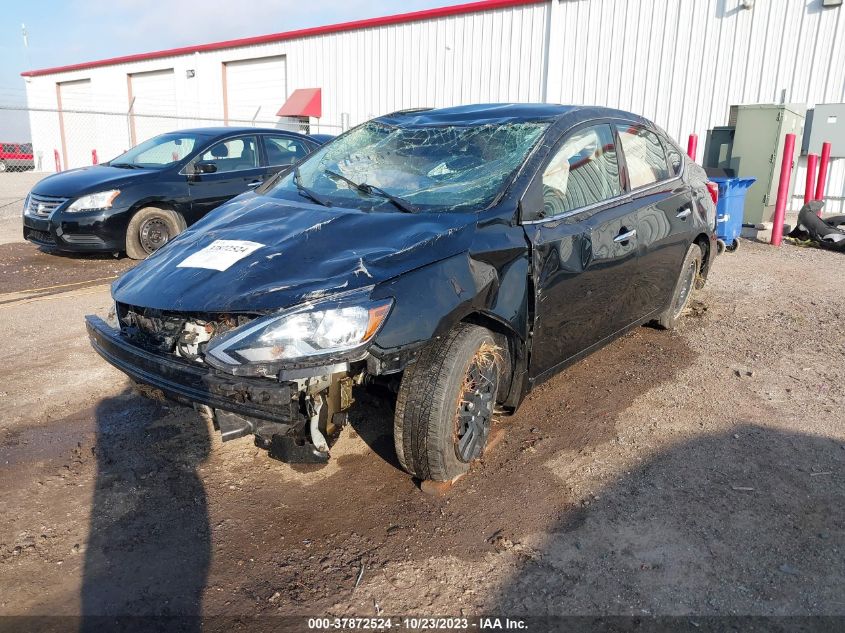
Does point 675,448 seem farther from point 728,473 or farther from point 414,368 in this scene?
point 414,368

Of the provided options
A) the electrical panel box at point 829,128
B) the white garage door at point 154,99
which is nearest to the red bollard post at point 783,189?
the electrical panel box at point 829,128

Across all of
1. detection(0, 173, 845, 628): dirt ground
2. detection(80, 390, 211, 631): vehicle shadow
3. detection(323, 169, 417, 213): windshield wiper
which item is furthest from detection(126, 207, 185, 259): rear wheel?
detection(323, 169, 417, 213): windshield wiper

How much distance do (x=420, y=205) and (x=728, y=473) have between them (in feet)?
6.60

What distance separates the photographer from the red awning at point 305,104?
21750 millimetres

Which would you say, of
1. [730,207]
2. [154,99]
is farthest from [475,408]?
[154,99]

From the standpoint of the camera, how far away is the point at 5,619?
225cm

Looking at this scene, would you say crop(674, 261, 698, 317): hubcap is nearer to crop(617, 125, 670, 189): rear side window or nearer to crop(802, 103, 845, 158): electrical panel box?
crop(617, 125, 670, 189): rear side window

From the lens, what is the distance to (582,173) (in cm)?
369

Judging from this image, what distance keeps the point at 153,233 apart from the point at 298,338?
20.6ft

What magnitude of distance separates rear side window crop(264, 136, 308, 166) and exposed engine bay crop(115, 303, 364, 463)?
Answer: 242 inches

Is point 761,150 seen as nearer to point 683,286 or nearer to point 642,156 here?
point 683,286

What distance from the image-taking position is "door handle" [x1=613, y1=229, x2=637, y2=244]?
3.75 metres

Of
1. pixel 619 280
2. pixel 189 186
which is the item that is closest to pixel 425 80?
pixel 189 186

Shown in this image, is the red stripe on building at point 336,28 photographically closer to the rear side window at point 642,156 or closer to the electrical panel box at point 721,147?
the electrical panel box at point 721,147
